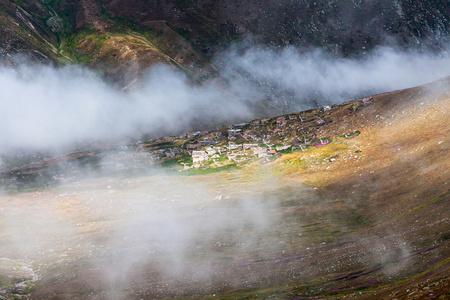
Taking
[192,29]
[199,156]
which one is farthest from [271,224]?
[192,29]

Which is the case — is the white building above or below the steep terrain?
below

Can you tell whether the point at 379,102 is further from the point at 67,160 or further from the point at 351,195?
the point at 67,160

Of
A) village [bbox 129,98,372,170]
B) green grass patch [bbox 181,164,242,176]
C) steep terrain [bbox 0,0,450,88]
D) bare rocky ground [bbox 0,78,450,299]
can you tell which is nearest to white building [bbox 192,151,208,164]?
village [bbox 129,98,372,170]

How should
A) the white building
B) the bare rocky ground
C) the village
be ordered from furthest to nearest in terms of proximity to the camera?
the white building → the village → the bare rocky ground

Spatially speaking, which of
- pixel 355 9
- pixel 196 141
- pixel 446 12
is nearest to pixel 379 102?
pixel 196 141

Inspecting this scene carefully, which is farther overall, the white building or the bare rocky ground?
the white building

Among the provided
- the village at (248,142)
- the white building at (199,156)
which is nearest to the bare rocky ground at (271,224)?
the village at (248,142)

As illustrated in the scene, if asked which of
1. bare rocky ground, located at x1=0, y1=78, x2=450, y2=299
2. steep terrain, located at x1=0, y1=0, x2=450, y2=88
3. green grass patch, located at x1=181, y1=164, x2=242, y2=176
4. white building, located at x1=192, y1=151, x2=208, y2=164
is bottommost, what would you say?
bare rocky ground, located at x1=0, y1=78, x2=450, y2=299

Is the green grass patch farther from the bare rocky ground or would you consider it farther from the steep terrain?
the steep terrain

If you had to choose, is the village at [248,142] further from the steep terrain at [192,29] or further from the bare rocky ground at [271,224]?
the steep terrain at [192,29]
